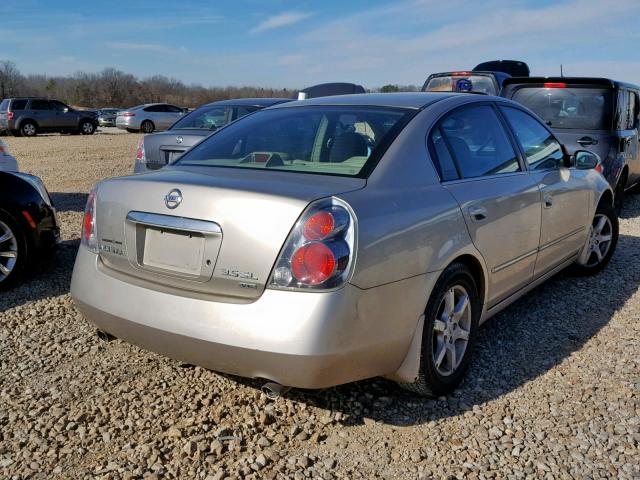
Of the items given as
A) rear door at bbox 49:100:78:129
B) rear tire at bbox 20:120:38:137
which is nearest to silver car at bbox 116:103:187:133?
rear door at bbox 49:100:78:129

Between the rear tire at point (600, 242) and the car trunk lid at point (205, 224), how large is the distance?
3320mm

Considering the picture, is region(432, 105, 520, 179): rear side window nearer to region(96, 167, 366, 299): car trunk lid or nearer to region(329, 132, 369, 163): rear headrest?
region(329, 132, 369, 163): rear headrest

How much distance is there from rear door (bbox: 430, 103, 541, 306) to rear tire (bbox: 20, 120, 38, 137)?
87.5ft

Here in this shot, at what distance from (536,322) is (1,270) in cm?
402

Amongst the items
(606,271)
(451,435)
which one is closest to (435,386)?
(451,435)

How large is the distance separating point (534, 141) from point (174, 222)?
2.78 metres

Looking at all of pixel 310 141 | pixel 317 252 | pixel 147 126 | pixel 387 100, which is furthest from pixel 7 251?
pixel 147 126

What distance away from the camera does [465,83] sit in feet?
32.6

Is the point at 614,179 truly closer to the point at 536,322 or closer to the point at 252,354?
the point at 536,322

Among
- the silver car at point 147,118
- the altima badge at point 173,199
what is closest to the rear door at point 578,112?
the altima badge at point 173,199

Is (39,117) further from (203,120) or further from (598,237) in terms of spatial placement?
(598,237)

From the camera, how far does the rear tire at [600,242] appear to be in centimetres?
526

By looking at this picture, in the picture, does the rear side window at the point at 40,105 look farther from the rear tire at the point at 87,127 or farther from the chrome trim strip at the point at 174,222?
the chrome trim strip at the point at 174,222

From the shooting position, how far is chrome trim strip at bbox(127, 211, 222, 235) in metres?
2.55
